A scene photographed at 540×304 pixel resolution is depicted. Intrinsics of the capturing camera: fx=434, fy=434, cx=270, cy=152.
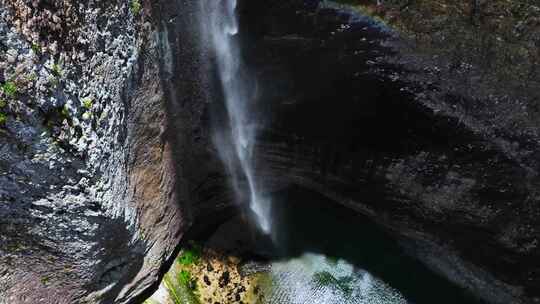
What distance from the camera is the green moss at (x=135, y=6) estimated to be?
3662mm

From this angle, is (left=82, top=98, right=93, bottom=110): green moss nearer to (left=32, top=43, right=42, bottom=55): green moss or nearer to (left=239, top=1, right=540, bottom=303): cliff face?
(left=32, top=43, right=42, bottom=55): green moss

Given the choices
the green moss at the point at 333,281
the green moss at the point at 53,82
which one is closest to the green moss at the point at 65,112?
the green moss at the point at 53,82

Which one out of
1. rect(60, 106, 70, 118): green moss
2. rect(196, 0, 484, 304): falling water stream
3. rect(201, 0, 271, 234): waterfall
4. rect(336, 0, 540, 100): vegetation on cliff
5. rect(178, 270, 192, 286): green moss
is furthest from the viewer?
rect(178, 270, 192, 286): green moss

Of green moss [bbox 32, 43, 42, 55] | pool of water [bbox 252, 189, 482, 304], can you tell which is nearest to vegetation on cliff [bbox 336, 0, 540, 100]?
green moss [bbox 32, 43, 42, 55]

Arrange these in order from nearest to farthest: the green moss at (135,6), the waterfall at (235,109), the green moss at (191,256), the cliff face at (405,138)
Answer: the green moss at (135,6) → the cliff face at (405,138) → the waterfall at (235,109) → the green moss at (191,256)

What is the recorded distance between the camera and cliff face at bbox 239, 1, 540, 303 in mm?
4652

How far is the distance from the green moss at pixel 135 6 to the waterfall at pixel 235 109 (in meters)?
1.02

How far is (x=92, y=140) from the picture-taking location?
3301mm

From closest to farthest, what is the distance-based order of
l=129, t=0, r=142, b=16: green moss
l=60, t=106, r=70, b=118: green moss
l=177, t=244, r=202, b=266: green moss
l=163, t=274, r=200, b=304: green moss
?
l=60, t=106, r=70, b=118: green moss < l=129, t=0, r=142, b=16: green moss < l=163, t=274, r=200, b=304: green moss < l=177, t=244, r=202, b=266: green moss

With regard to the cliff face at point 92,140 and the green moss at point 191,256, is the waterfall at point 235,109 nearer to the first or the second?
the cliff face at point 92,140

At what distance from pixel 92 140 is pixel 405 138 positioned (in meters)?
3.68

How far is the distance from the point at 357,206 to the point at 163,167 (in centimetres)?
315

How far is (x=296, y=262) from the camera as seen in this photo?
6754 mm

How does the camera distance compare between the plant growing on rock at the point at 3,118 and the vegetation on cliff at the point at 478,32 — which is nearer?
the plant growing on rock at the point at 3,118
